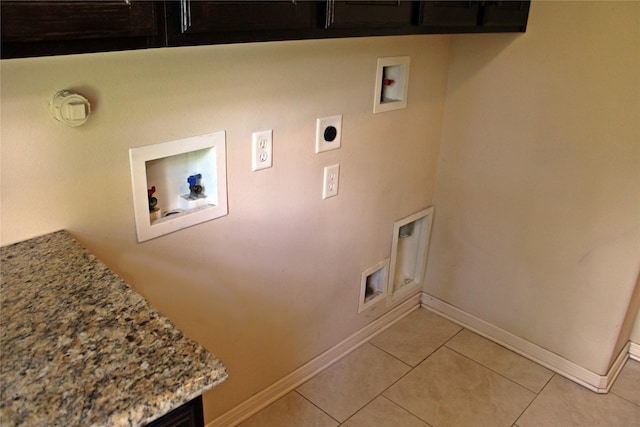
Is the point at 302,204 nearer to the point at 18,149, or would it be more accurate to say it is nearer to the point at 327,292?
the point at 327,292

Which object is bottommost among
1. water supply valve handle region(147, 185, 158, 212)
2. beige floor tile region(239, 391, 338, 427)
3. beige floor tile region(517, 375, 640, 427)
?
beige floor tile region(239, 391, 338, 427)

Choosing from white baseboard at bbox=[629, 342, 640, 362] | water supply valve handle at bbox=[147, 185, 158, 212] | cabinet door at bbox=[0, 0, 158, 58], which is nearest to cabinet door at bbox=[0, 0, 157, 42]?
cabinet door at bbox=[0, 0, 158, 58]

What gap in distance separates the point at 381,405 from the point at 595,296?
3.16 ft

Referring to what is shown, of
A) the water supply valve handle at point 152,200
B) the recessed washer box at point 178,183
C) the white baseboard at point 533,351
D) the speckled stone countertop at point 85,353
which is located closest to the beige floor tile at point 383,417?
the white baseboard at point 533,351

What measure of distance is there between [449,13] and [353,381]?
146 cm

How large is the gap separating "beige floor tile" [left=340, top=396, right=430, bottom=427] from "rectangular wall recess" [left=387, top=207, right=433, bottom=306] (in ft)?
1.84

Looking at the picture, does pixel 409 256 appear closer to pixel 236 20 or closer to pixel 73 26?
pixel 236 20

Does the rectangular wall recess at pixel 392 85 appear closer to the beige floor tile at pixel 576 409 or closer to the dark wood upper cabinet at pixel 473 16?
the dark wood upper cabinet at pixel 473 16

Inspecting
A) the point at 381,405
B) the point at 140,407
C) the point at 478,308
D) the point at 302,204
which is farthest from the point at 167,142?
the point at 478,308

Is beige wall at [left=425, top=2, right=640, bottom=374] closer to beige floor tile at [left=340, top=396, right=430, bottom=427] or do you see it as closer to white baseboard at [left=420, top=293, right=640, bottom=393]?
white baseboard at [left=420, top=293, right=640, bottom=393]

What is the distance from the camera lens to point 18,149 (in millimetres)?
1145

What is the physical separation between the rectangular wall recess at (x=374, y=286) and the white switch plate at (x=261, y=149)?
A: 845 mm

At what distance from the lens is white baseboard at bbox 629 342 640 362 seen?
245 centimetres

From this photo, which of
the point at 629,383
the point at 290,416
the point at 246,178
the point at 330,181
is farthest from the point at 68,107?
the point at 629,383
